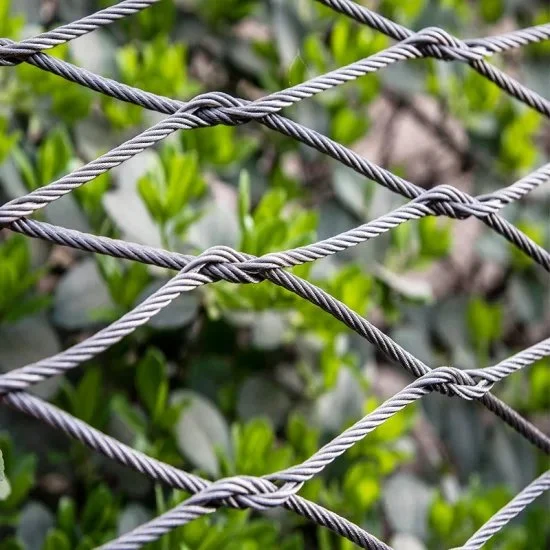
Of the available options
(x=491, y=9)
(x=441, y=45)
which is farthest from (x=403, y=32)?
(x=491, y=9)

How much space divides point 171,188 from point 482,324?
559mm

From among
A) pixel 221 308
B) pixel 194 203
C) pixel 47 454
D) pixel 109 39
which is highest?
pixel 109 39

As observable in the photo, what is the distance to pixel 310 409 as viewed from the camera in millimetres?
843

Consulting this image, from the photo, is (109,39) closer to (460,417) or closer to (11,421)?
(11,421)

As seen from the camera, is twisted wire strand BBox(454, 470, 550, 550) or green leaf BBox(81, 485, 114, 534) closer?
twisted wire strand BBox(454, 470, 550, 550)

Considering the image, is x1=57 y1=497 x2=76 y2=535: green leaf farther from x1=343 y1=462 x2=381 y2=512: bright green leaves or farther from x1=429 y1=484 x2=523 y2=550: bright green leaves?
x1=429 y1=484 x2=523 y2=550: bright green leaves

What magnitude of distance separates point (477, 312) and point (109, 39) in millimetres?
608

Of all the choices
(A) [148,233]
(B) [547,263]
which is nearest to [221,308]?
(A) [148,233]

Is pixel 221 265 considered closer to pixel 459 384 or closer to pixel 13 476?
pixel 459 384

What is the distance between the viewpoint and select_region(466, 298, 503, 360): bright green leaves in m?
1.09

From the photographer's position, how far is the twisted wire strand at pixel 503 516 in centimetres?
50

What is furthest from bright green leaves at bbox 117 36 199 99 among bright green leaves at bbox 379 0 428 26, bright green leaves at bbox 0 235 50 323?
bright green leaves at bbox 379 0 428 26

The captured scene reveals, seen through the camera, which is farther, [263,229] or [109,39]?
[109,39]

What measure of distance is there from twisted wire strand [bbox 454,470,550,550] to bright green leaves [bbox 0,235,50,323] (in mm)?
405
